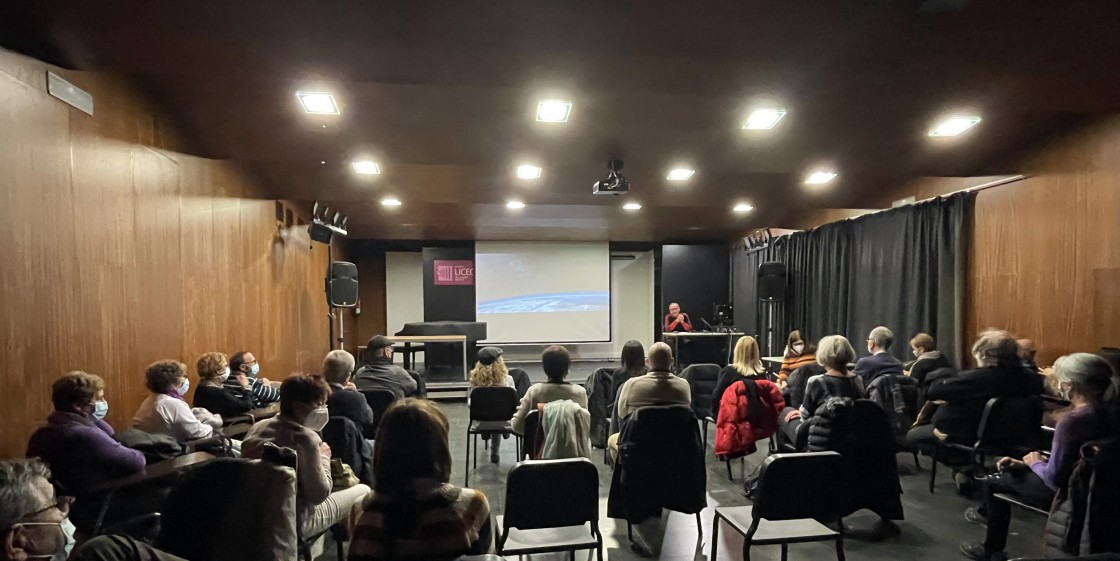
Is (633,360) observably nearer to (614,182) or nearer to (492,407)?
(492,407)

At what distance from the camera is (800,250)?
8.80 metres

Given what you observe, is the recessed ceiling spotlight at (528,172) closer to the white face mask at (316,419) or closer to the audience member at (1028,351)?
the white face mask at (316,419)

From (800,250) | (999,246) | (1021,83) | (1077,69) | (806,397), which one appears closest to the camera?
(1077,69)

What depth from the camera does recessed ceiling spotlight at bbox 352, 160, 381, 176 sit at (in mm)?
4920

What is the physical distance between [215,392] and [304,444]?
1.84m

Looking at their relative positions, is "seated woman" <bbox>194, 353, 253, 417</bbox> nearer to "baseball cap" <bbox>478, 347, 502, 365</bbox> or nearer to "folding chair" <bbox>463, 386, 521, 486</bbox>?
"folding chair" <bbox>463, 386, 521, 486</bbox>

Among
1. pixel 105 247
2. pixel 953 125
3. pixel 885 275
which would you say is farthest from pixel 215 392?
pixel 885 275

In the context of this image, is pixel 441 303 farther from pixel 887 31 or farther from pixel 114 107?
pixel 887 31

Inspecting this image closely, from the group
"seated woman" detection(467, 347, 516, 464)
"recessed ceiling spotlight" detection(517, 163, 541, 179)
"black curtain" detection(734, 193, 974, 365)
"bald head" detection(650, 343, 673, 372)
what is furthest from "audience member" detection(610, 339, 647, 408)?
"black curtain" detection(734, 193, 974, 365)

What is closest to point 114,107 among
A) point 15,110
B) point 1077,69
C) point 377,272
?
point 15,110

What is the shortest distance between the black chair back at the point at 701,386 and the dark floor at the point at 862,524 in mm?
679

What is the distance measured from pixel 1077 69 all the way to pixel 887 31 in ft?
4.27

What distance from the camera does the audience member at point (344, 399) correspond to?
3260mm

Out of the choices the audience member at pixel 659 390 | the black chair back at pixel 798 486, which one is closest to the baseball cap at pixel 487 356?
the audience member at pixel 659 390
